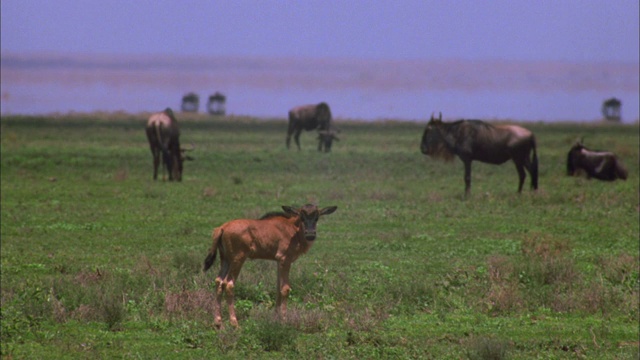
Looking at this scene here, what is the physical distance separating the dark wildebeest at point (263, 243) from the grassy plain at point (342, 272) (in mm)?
393

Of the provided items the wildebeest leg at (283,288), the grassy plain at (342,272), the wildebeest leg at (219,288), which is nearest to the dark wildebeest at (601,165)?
the grassy plain at (342,272)

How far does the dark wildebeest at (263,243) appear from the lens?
11.6 metres

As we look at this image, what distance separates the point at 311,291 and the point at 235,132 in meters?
55.2

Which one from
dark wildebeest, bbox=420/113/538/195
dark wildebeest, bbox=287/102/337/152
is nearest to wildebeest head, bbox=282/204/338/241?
dark wildebeest, bbox=420/113/538/195

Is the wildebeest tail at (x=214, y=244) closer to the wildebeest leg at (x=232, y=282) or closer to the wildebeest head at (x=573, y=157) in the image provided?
the wildebeest leg at (x=232, y=282)

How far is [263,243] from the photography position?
11805 mm

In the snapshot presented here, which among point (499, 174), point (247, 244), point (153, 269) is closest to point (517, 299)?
point (247, 244)

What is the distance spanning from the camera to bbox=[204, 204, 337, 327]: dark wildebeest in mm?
11648

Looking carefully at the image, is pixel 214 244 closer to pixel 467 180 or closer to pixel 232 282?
pixel 232 282

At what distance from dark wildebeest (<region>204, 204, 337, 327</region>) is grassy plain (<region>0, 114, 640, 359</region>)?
39 centimetres

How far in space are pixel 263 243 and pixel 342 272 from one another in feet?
13.2

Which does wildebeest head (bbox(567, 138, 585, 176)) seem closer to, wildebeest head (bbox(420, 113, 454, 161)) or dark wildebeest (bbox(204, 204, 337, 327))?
wildebeest head (bbox(420, 113, 454, 161))

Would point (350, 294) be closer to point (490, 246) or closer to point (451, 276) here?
point (451, 276)

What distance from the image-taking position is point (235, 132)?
226 feet
